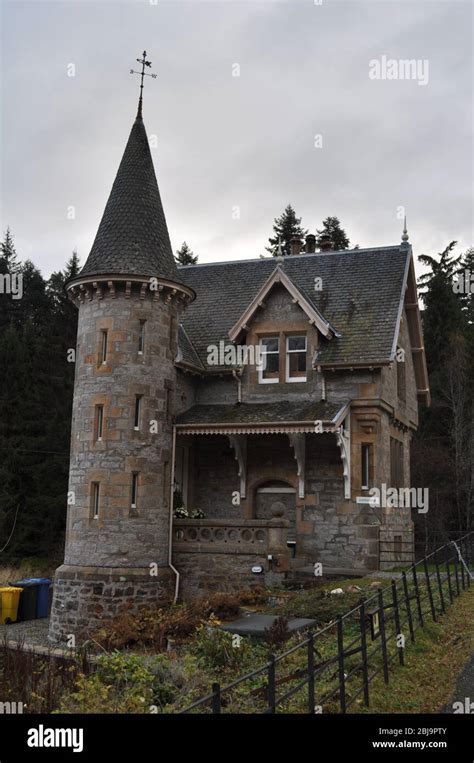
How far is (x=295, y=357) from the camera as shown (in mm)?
23469

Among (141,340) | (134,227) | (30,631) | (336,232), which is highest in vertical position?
(336,232)

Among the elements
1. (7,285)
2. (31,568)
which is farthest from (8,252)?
(31,568)

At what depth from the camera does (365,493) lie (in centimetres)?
2189

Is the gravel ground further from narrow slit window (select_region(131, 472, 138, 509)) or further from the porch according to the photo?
the porch

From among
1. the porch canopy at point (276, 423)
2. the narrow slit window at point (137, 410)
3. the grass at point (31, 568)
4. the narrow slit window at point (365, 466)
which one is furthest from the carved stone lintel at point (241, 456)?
the grass at point (31, 568)

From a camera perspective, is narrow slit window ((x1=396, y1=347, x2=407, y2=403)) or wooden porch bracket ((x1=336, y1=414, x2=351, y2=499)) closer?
wooden porch bracket ((x1=336, y1=414, x2=351, y2=499))

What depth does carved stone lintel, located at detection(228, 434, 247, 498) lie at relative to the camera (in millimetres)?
22938

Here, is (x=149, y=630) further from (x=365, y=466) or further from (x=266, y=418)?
(x=365, y=466)

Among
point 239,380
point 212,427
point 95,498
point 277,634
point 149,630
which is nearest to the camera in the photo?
point 277,634

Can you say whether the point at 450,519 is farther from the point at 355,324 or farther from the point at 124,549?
the point at 124,549

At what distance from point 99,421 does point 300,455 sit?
19.0 feet

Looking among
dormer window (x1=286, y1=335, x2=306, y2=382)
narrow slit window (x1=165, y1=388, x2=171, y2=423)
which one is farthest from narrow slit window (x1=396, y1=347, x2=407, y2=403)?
narrow slit window (x1=165, y1=388, x2=171, y2=423)

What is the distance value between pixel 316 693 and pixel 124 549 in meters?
10.8

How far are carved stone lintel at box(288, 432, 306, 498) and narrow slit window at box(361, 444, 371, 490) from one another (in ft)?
5.61
